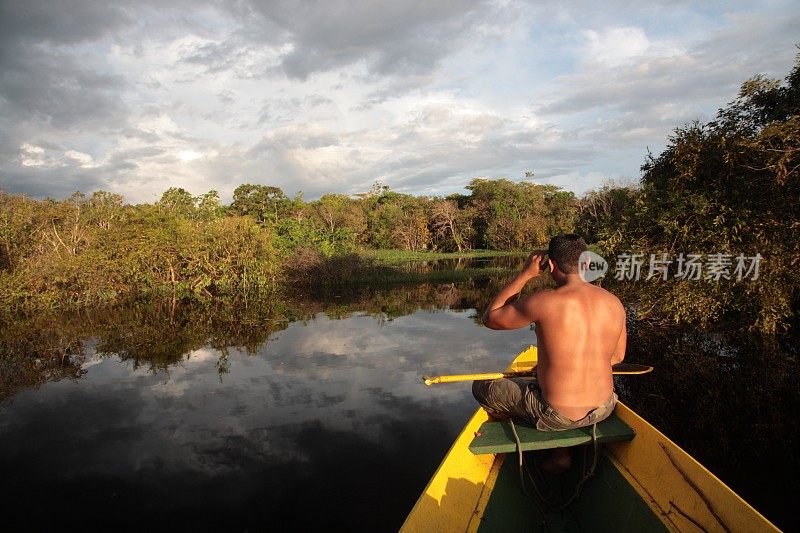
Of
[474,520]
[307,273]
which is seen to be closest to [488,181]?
[307,273]

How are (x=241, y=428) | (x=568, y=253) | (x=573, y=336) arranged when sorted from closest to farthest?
(x=573, y=336), (x=568, y=253), (x=241, y=428)

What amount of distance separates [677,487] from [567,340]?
107 cm

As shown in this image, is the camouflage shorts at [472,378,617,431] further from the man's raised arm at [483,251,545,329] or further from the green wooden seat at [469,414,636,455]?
the man's raised arm at [483,251,545,329]

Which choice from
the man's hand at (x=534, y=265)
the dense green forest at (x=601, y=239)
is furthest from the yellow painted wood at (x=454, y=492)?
the dense green forest at (x=601, y=239)

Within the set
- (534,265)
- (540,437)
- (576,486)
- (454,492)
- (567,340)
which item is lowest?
(576,486)

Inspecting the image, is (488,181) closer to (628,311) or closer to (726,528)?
(628,311)

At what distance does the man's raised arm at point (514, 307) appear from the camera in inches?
126

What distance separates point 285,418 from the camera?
6348 mm

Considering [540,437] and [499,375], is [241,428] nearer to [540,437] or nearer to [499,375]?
[499,375]

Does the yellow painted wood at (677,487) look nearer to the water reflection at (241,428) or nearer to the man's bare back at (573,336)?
the man's bare back at (573,336)

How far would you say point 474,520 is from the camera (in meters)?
3.08


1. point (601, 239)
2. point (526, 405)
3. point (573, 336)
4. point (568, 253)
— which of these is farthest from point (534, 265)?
point (601, 239)

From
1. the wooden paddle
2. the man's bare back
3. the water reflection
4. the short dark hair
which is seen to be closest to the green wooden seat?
the man's bare back

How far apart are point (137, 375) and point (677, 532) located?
28.0 feet
